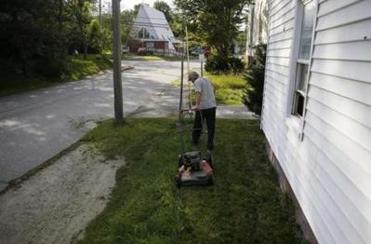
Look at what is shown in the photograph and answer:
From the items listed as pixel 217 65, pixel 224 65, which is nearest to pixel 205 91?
pixel 224 65

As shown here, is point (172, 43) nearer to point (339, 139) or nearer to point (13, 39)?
point (13, 39)

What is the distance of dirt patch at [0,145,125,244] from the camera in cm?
493

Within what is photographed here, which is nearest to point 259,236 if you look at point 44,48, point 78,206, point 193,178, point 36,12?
point 193,178

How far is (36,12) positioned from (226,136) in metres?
12.3

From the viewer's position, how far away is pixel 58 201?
231 inches

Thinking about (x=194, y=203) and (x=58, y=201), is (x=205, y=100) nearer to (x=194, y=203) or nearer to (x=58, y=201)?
(x=194, y=203)

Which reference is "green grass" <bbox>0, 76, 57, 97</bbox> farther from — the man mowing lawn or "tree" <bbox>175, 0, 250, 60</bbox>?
the man mowing lawn

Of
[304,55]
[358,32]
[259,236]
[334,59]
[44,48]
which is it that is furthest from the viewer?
[44,48]

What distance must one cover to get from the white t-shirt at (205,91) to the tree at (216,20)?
61.2 feet

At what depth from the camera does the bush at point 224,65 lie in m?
26.5

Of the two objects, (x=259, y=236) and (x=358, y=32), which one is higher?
(x=358, y=32)

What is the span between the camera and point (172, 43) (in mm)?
70188

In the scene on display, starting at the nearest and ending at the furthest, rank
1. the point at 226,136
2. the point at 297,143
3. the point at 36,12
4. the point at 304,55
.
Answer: the point at 297,143, the point at 304,55, the point at 226,136, the point at 36,12

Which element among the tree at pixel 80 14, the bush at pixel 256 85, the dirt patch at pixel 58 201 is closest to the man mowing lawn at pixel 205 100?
the dirt patch at pixel 58 201
